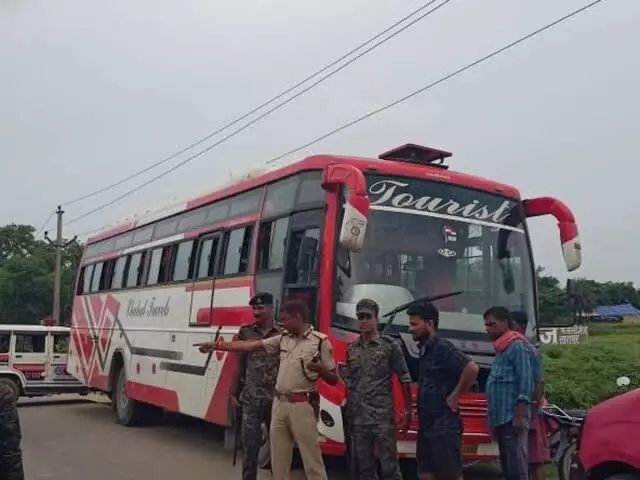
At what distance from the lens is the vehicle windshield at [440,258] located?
732cm

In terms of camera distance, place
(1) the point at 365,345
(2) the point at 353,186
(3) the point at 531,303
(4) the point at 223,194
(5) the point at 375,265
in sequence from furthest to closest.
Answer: (4) the point at 223,194 → (3) the point at 531,303 → (5) the point at 375,265 → (2) the point at 353,186 → (1) the point at 365,345

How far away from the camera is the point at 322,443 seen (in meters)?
7.07

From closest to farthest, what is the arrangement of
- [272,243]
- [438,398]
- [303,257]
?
[438,398]
[303,257]
[272,243]

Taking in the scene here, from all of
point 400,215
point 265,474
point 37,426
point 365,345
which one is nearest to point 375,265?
point 400,215

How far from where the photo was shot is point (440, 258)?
7.56 metres

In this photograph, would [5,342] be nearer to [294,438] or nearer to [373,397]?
[294,438]

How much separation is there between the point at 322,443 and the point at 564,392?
17.6ft

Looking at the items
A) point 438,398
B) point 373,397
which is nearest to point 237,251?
point 373,397

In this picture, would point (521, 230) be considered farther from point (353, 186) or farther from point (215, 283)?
point (215, 283)

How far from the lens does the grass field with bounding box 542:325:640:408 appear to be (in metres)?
11.0

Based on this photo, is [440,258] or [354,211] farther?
[440,258]

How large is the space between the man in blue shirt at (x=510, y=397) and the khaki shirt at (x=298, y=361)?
1327 mm

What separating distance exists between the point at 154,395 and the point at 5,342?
281 inches

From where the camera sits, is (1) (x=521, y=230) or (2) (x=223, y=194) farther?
(2) (x=223, y=194)
